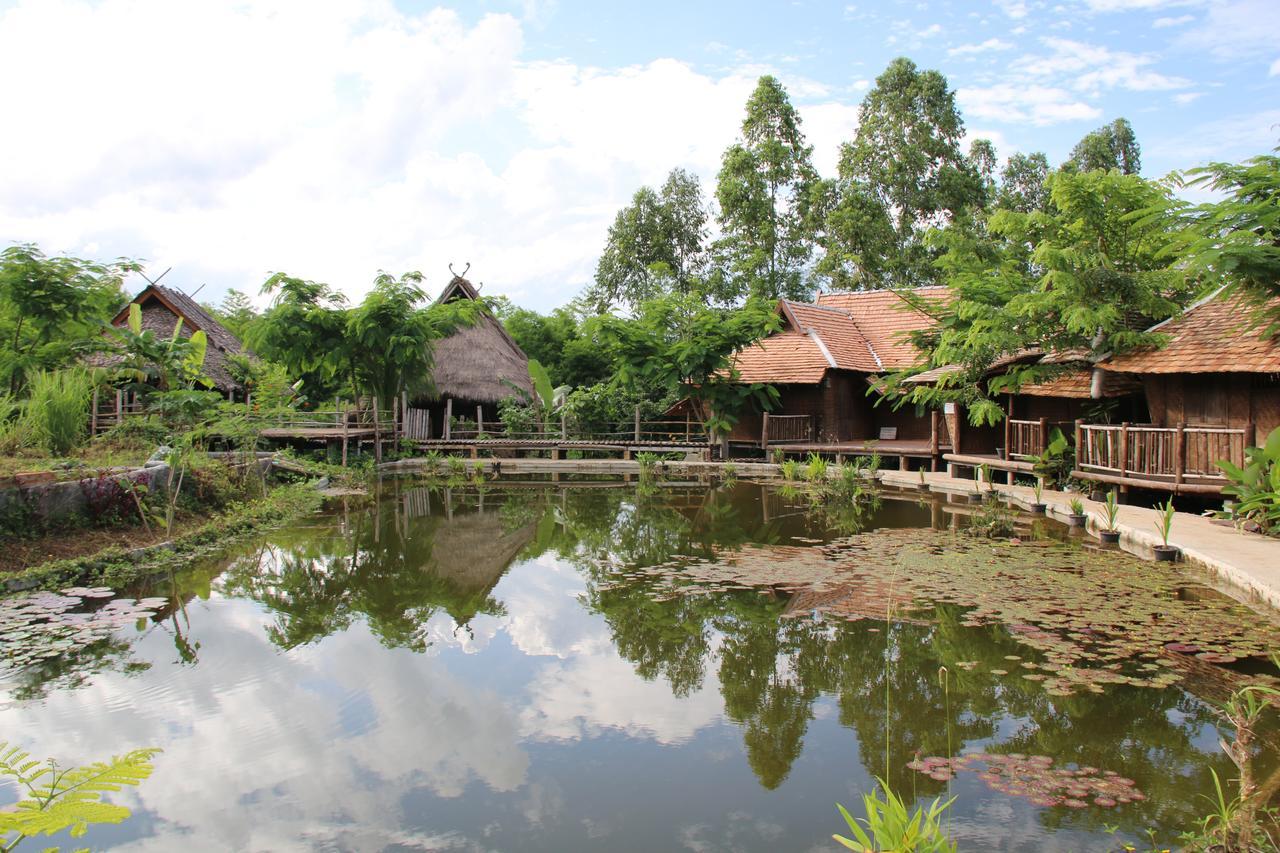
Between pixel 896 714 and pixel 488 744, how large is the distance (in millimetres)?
2519

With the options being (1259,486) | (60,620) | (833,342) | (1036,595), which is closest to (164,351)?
(60,620)

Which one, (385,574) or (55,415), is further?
(55,415)

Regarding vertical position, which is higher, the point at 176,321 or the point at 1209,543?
the point at 176,321

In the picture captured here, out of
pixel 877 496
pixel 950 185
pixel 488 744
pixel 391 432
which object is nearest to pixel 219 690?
pixel 488 744

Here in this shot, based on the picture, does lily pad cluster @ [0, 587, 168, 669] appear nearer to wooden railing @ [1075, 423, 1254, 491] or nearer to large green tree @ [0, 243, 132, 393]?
large green tree @ [0, 243, 132, 393]

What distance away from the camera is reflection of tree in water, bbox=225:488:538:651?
8.07 meters

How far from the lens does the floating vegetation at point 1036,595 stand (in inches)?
245

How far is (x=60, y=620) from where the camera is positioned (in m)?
7.32

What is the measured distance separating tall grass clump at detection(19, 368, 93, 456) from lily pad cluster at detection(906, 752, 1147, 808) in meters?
11.7

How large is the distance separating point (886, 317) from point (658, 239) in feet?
35.2

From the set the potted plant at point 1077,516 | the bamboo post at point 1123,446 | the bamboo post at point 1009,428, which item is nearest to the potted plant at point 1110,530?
the potted plant at point 1077,516

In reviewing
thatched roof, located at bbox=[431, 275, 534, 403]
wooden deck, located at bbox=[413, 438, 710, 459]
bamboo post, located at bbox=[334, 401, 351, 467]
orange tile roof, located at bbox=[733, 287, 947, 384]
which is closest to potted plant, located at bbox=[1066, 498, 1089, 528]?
orange tile roof, located at bbox=[733, 287, 947, 384]

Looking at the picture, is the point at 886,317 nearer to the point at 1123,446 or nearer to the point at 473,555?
the point at 1123,446

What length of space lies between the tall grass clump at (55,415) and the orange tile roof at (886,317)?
Result: 59.0 feet
